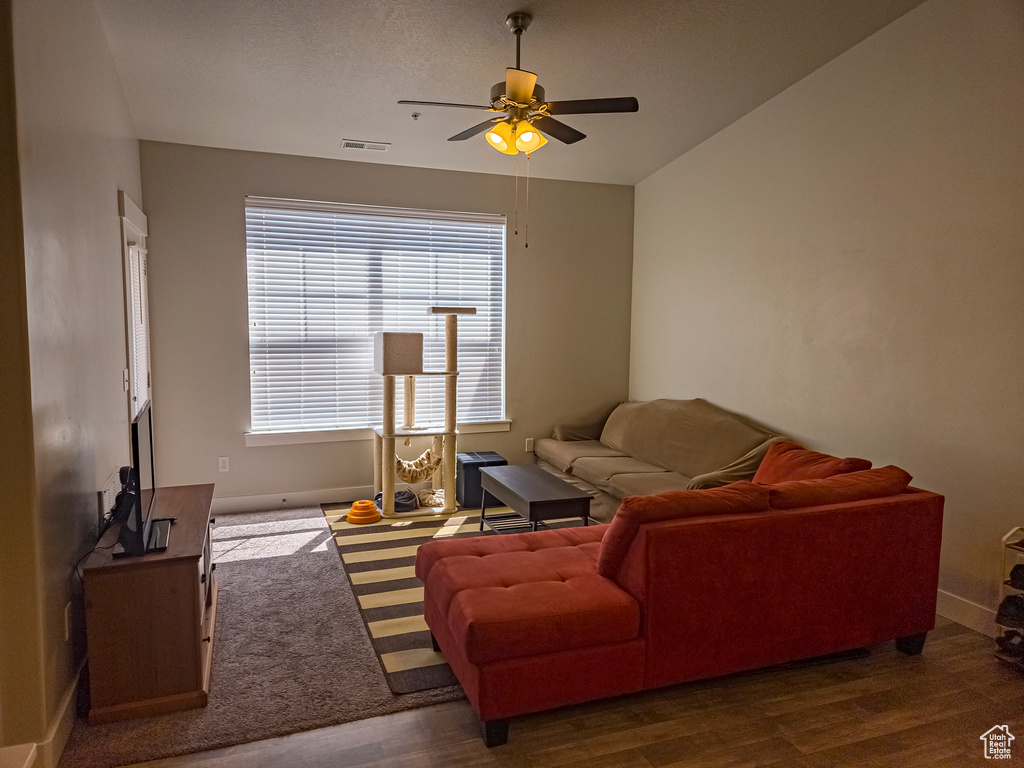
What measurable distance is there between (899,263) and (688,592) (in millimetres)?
2111

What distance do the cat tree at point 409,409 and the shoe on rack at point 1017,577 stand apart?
3.37 metres

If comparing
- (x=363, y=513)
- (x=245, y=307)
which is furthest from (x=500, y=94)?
(x=363, y=513)

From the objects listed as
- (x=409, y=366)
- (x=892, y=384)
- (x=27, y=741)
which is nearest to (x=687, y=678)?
(x=892, y=384)

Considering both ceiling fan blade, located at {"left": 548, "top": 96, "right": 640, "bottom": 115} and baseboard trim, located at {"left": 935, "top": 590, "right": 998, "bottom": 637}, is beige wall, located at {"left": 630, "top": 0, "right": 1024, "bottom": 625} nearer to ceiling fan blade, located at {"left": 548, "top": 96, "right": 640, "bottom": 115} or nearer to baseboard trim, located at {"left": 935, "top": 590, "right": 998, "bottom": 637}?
baseboard trim, located at {"left": 935, "top": 590, "right": 998, "bottom": 637}

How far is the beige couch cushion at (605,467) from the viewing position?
4.43m

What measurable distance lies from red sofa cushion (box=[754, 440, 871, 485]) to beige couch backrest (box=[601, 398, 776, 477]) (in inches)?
13.6

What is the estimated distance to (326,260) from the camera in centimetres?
512

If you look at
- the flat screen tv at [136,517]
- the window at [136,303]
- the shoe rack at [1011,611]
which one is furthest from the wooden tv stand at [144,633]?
the shoe rack at [1011,611]

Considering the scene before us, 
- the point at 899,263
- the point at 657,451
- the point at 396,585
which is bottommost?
the point at 396,585

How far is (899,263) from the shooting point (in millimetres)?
3227

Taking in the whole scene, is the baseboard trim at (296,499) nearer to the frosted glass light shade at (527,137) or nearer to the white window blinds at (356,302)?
the white window blinds at (356,302)

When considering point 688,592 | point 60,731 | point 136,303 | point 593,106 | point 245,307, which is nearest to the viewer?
point 60,731

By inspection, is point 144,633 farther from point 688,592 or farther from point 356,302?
point 356,302

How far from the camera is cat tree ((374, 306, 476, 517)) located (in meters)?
4.73
